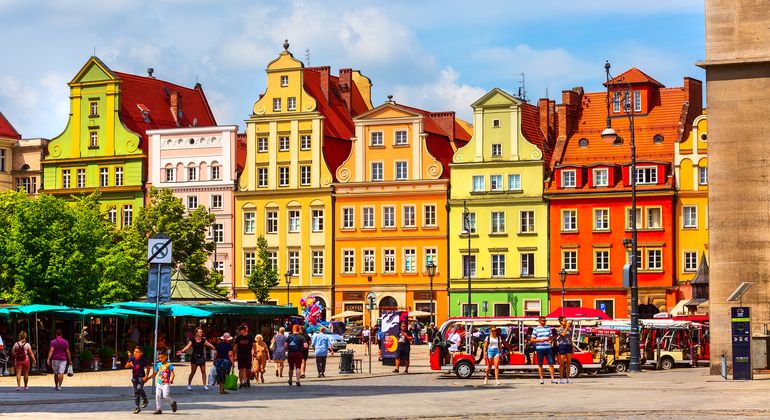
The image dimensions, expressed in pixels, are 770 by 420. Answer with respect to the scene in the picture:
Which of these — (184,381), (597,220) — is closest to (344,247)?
(597,220)

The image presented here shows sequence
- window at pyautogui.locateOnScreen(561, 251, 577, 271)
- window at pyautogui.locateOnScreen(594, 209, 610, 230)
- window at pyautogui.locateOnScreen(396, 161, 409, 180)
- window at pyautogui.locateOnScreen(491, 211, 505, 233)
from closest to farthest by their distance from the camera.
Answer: window at pyautogui.locateOnScreen(594, 209, 610, 230) < window at pyautogui.locateOnScreen(561, 251, 577, 271) < window at pyautogui.locateOnScreen(491, 211, 505, 233) < window at pyautogui.locateOnScreen(396, 161, 409, 180)

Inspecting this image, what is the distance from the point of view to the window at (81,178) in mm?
95812

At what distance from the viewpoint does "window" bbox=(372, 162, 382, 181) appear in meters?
91.2

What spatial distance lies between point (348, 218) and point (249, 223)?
6424mm

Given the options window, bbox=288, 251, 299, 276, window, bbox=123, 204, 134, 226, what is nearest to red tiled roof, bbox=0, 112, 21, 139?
window, bbox=123, 204, 134, 226

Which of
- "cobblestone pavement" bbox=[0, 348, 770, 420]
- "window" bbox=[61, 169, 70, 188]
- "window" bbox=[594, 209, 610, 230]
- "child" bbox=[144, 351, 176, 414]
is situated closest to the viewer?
"cobblestone pavement" bbox=[0, 348, 770, 420]

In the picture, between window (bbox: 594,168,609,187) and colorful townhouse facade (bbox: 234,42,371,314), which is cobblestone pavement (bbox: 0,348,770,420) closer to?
window (bbox: 594,168,609,187)

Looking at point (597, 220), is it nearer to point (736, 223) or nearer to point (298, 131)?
point (298, 131)

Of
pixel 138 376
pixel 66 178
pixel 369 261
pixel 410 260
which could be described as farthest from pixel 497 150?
pixel 138 376

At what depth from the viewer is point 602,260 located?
86.4 metres

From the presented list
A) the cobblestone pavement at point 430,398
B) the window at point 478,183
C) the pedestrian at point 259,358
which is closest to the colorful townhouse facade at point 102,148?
the window at point 478,183

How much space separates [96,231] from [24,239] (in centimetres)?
528

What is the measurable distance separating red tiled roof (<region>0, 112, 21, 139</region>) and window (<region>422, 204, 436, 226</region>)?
28530 mm

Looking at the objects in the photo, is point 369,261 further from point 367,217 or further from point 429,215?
point 429,215
